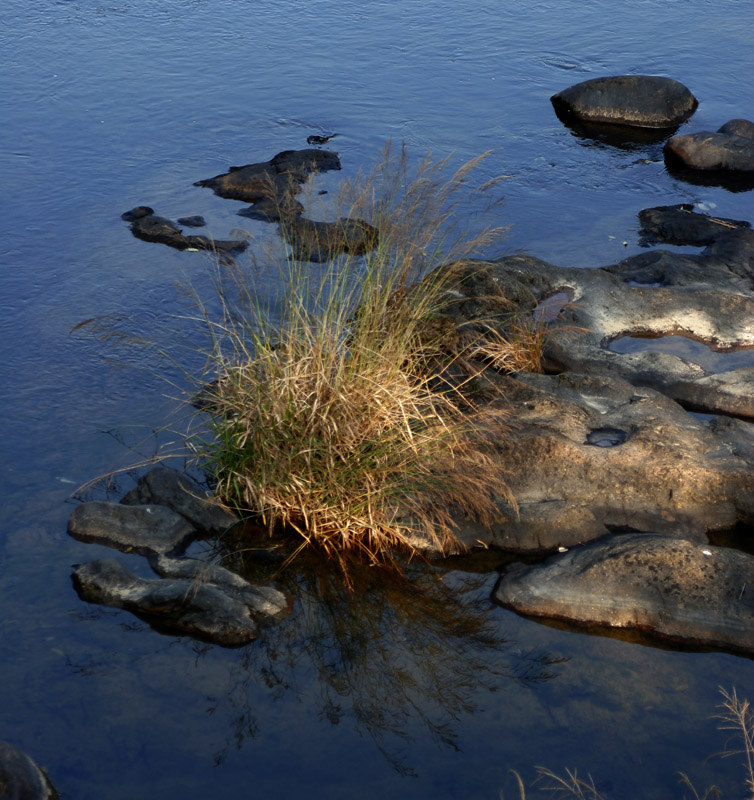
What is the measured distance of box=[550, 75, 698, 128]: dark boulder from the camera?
12.2 m

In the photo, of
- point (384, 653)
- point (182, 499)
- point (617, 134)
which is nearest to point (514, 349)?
point (182, 499)

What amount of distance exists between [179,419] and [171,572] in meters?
1.53

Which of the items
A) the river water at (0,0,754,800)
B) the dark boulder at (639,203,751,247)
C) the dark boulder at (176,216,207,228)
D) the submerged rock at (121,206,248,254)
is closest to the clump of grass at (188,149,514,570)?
the river water at (0,0,754,800)

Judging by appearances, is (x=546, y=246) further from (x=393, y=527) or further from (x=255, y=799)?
(x=255, y=799)

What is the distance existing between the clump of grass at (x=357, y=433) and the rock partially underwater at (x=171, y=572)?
27 cm

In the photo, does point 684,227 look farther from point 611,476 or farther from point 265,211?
point 611,476

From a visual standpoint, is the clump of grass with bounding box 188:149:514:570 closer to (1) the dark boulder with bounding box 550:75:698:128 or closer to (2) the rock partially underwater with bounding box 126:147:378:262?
(2) the rock partially underwater with bounding box 126:147:378:262

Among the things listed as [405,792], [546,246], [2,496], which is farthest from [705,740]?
[546,246]

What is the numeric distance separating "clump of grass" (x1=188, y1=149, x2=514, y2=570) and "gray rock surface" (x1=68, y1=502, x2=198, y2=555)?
320mm

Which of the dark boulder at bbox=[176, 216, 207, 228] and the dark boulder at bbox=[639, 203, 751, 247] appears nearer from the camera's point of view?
the dark boulder at bbox=[176, 216, 207, 228]

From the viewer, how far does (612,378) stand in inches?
259

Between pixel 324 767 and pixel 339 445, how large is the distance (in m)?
1.63

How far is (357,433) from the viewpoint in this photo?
16.5 ft

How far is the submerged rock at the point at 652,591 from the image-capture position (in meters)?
4.78
